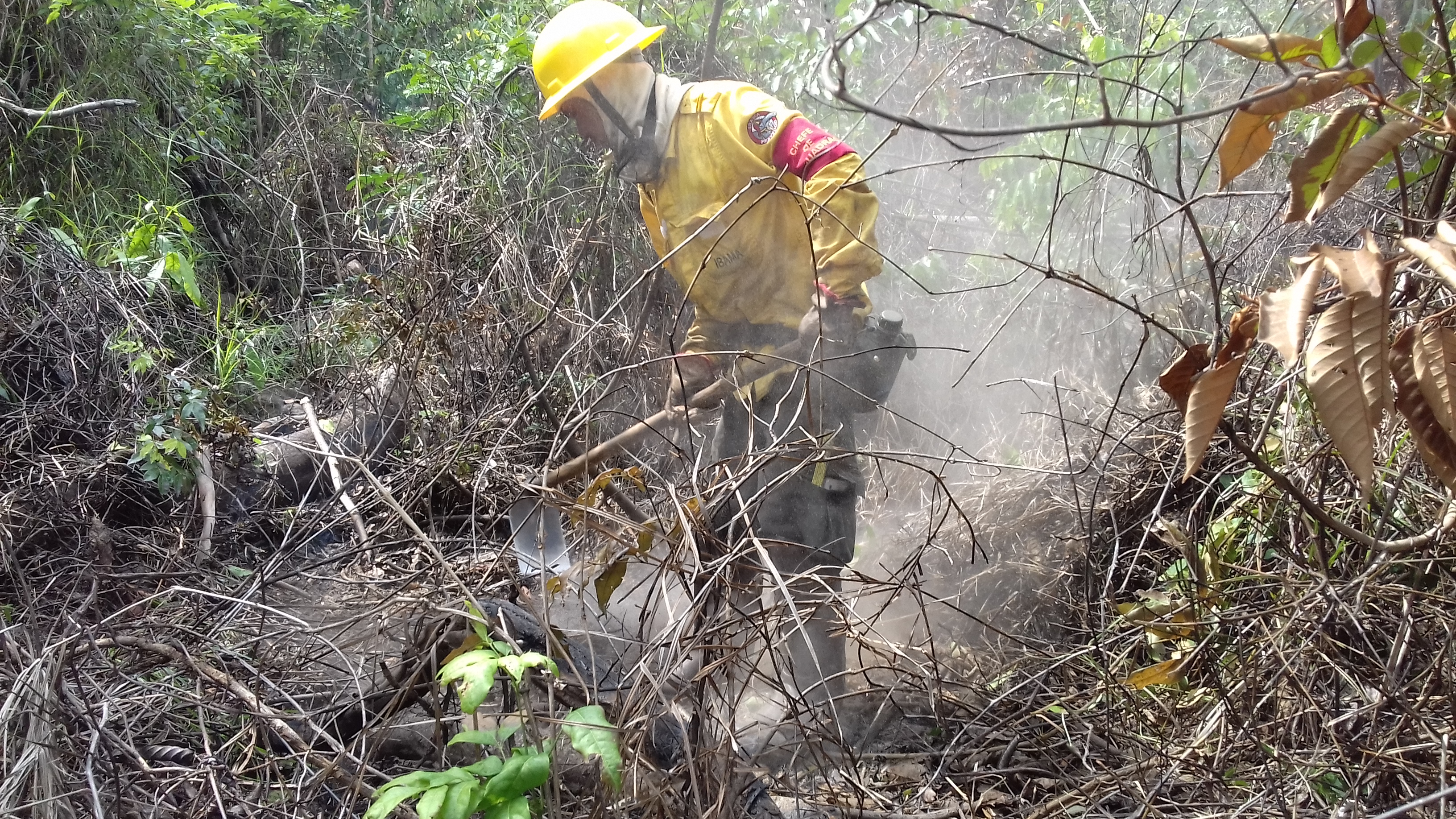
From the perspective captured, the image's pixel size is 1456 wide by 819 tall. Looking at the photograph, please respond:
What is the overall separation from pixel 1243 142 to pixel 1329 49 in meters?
0.21

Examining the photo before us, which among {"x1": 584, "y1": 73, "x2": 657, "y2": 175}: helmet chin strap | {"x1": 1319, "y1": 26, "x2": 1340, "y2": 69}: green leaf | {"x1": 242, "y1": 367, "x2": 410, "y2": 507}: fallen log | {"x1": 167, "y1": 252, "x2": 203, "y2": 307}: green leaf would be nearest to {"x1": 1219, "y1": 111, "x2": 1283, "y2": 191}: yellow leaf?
{"x1": 1319, "y1": 26, "x2": 1340, "y2": 69}: green leaf

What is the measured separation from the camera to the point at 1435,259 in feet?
2.78

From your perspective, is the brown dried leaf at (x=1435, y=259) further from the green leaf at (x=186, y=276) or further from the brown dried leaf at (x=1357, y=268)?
the green leaf at (x=186, y=276)

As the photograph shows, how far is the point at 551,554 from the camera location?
304 cm

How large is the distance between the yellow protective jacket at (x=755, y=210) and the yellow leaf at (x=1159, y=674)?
128 centimetres

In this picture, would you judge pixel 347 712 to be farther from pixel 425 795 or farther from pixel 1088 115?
pixel 1088 115

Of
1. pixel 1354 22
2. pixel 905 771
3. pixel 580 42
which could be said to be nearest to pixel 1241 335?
pixel 1354 22

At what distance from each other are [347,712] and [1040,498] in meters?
2.45

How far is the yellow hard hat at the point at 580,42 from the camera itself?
115 inches

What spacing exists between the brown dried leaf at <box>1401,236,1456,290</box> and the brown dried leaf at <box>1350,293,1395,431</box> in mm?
55

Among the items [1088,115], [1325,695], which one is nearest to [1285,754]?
[1325,695]

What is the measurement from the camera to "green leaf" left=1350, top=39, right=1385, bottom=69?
1.66m

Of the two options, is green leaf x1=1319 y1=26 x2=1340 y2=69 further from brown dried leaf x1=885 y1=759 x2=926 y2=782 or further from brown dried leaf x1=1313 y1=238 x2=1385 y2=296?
brown dried leaf x1=885 y1=759 x2=926 y2=782

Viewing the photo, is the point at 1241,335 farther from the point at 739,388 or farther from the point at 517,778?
the point at 739,388
